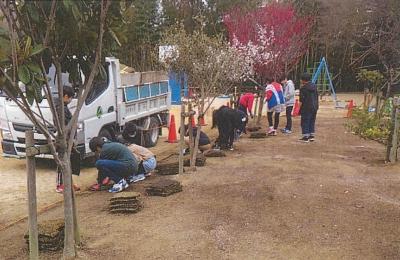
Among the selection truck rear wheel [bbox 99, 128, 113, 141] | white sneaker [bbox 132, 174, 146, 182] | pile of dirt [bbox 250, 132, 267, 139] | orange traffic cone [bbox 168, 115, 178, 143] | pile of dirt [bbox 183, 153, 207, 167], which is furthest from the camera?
orange traffic cone [bbox 168, 115, 178, 143]

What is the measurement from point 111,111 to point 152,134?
2571mm

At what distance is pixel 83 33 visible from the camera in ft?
12.8

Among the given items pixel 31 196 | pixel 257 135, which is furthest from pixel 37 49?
pixel 257 135

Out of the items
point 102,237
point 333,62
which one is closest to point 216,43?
point 102,237

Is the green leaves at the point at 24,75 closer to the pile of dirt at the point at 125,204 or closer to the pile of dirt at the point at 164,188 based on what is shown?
the pile of dirt at the point at 125,204

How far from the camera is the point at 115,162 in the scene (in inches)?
269

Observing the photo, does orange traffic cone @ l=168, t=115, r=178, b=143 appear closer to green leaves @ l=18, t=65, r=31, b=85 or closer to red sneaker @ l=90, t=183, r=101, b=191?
red sneaker @ l=90, t=183, r=101, b=191

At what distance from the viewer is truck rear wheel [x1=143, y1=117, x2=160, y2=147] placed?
11.5 m

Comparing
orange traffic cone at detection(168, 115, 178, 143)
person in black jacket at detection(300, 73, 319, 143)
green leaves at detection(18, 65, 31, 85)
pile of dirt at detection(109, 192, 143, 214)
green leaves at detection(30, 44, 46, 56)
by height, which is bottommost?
orange traffic cone at detection(168, 115, 178, 143)

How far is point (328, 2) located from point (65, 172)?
79.3 ft

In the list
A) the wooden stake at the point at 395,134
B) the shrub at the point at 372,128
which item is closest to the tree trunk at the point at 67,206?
the wooden stake at the point at 395,134

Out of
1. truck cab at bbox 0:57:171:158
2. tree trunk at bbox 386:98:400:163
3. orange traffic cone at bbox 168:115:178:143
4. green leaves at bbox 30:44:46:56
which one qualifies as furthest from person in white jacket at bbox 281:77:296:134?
green leaves at bbox 30:44:46:56

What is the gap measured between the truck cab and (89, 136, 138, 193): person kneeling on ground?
1.22m

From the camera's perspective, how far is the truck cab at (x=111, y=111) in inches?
332
